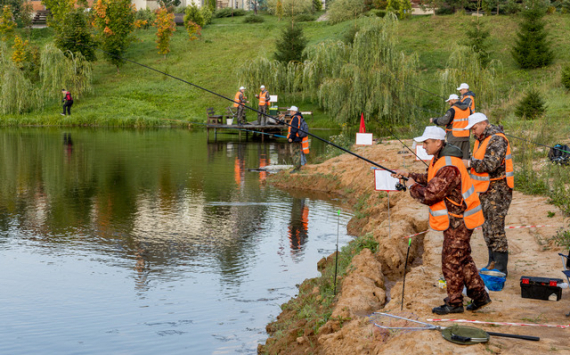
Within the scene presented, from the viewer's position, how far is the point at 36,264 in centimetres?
952

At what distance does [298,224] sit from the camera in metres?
12.7

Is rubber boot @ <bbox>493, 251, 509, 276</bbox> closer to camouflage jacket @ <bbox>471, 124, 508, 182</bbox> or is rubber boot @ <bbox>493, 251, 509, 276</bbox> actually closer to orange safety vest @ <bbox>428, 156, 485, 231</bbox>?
camouflage jacket @ <bbox>471, 124, 508, 182</bbox>

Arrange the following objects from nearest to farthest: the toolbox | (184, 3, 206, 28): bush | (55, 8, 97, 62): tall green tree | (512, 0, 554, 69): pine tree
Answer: the toolbox, (512, 0, 554, 69): pine tree, (55, 8, 97, 62): tall green tree, (184, 3, 206, 28): bush

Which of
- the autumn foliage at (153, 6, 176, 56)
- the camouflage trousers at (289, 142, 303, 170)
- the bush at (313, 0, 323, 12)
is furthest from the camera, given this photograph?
the bush at (313, 0, 323, 12)

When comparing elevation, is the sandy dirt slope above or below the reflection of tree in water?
above

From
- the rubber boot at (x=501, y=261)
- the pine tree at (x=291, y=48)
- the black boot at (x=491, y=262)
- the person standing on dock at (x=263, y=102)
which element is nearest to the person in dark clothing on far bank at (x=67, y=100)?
the person standing on dock at (x=263, y=102)

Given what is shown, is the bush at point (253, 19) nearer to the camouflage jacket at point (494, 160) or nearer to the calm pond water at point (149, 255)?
the calm pond water at point (149, 255)

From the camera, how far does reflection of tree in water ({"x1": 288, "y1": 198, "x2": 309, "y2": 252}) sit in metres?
11.2

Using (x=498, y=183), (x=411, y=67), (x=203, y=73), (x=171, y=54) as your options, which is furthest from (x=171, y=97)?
(x=498, y=183)

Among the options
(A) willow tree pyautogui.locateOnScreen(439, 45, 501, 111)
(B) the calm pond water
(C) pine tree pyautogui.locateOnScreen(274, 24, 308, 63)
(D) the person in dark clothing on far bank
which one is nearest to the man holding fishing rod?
(B) the calm pond water

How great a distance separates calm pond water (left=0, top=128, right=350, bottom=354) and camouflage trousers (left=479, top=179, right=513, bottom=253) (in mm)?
2787

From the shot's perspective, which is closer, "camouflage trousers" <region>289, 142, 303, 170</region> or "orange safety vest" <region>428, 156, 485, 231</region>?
"orange safety vest" <region>428, 156, 485, 231</region>

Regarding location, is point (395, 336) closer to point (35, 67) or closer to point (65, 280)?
point (65, 280)

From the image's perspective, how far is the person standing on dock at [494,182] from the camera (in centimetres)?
723
